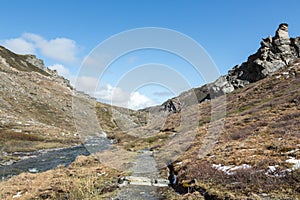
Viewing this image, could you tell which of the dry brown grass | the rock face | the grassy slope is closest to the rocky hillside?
the rock face

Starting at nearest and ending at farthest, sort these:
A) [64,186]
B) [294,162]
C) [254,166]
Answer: [294,162] → [254,166] → [64,186]

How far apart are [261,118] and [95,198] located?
28897 millimetres

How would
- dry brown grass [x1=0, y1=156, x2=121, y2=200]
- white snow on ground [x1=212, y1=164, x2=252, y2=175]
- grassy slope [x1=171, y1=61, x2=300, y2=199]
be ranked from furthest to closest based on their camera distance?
1. dry brown grass [x1=0, y1=156, x2=121, y2=200]
2. white snow on ground [x1=212, y1=164, x2=252, y2=175]
3. grassy slope [x1=171, y1=61, x2=300, y2=199]

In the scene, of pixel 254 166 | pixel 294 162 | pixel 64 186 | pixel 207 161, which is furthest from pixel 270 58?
pixel 64 186

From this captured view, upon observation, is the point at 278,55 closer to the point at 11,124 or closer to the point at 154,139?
the point at 154,139

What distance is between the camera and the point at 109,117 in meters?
141

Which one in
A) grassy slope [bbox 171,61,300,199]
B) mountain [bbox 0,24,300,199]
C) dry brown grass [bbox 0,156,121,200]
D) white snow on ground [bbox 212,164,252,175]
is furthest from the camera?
dry brown grass [bbox 0,156,121,200]

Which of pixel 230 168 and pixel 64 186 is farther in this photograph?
pixel 64 186

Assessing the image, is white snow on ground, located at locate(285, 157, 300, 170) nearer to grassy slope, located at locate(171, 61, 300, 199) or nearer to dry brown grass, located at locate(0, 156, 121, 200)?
grassy slope, located at locate(171, 61, 300, 199)

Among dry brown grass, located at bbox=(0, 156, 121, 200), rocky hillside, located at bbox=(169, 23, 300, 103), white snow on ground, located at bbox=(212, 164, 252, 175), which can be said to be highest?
rocky hillside, located at bbox=(169, 23, 300, 103)

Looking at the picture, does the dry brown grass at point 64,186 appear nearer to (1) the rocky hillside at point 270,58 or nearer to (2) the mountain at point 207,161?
(2) the mountain at point 207,161

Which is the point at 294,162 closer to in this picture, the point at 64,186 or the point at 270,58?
the point at 64,186

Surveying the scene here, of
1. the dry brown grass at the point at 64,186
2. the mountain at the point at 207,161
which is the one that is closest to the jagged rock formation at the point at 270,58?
the mountain at the point at 207,161

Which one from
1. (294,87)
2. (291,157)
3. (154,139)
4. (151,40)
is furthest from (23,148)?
(294,87)
